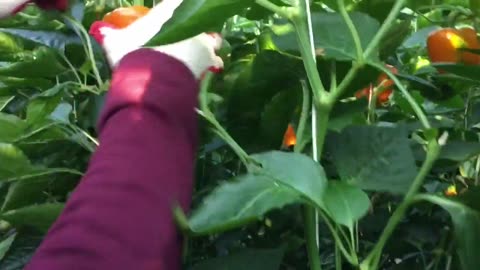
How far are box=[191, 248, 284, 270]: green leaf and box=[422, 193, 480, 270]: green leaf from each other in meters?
0.12

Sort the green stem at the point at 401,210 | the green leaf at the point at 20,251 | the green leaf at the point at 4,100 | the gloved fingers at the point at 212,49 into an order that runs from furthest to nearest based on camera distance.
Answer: the green leaf at the point at 4,100
the green leaf at the point at 20,251
the gloved fingers at the point at 212,49
the green stem at the point at 401,210

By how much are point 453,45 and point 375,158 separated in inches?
7.4

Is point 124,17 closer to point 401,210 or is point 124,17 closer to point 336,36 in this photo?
point 336,36

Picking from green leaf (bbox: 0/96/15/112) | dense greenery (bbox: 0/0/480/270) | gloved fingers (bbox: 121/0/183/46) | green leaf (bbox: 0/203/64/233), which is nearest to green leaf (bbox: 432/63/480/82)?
Result: dense greenery (bbox: 0/0/480/270)

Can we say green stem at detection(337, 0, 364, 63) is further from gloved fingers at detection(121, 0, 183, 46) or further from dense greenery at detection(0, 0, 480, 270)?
gloved fingers at detection(121, 0, 183, 46)

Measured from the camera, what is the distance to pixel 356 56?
0.66m

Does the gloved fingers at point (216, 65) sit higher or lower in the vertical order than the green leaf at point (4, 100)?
higher

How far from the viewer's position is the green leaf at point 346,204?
0.56 meters

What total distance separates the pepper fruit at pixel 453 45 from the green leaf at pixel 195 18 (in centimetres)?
25

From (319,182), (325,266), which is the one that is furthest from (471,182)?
(319,182)

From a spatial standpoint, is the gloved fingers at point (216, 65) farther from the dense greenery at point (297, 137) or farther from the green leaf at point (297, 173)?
the green leaf at point (297, 173)

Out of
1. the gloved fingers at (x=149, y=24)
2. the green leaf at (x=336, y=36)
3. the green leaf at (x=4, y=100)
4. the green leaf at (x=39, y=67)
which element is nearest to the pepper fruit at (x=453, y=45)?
the green leaf at (x=336, y=36)

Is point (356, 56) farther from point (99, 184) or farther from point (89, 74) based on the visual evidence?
point (89, 74)

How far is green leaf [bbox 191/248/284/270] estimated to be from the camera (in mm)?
671
